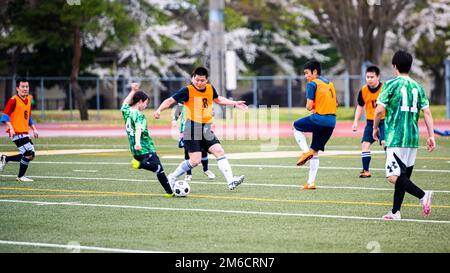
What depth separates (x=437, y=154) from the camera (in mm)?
22219

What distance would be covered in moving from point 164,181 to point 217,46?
87.0 feet

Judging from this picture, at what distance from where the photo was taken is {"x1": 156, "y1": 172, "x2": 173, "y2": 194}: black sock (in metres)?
14.2

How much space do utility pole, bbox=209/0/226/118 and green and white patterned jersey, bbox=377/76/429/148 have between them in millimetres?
28506

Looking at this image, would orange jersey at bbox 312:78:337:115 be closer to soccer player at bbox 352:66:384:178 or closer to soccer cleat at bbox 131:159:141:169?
soccer player at bbox 352:66:384:178

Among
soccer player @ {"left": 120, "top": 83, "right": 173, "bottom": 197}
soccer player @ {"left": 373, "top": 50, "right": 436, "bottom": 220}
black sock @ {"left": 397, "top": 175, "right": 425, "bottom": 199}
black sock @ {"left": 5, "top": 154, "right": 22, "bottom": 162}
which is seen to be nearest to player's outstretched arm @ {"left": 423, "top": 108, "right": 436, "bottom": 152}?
soccer player @ {"left": 373, "top": 50, "right": 436, "bottom": 220}

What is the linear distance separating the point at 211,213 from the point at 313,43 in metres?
62.9

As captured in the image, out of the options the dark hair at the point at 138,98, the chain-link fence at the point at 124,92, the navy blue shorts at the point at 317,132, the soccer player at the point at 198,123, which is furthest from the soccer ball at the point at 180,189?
the chain-link fence at the point at 124,92

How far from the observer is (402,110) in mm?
11188

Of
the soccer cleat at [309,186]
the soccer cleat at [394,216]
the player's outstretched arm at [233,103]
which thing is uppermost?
the player's outstretched arm at [233,103]

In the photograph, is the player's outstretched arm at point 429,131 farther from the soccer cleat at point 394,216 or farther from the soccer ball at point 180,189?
the soccer ball at point 180,189

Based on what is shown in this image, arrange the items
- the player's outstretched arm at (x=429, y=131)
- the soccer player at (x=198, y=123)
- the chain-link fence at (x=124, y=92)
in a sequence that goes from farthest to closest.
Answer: the chain-link fence at (x=124, y=92)
the soccer player at (x=198, y=123)
the player's outstretched arm at (x=429, y=131)

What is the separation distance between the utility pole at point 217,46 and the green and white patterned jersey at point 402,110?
93.5 feet

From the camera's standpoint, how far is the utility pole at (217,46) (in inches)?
1571
